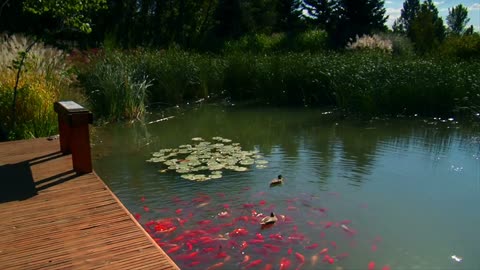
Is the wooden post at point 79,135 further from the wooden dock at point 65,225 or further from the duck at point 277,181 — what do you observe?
the duck at point 277,181

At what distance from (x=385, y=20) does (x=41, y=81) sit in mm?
18405

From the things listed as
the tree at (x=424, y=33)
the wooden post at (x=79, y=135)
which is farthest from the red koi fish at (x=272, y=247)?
the tree at (x=424, y=33)

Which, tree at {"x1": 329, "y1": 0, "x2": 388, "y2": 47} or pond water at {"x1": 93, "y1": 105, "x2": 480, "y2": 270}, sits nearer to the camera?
pond water at {"x1": 93, "y1": 105, "x2": 480, "y2": 270}

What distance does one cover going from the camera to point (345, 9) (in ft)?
68.7

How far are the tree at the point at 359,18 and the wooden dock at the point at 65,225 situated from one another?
1846cm

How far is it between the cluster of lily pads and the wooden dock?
1488 millimetres

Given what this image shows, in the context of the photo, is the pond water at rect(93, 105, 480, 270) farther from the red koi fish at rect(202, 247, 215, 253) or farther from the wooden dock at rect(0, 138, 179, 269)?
the wooden dock at rect(0, 138, 179, 269)

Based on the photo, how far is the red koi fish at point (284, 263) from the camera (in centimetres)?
296

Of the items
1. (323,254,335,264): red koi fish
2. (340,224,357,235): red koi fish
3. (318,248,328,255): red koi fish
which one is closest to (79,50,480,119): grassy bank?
(340,224,357,235): red koi fish

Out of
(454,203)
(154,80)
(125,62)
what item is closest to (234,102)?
(154,80)

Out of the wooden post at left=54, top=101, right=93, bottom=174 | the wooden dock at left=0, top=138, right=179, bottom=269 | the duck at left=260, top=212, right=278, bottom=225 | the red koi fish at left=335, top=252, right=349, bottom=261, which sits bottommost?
the red koi fish at left=335, top=252, right=349, bottom=261

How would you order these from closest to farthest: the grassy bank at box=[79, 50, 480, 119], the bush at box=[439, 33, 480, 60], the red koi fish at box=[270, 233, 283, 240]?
the red koi fish at box=[270, 233, 283, 240] < the grassy bank at box=[79, 50, 480, 119] < the bush at box=[439, 33, 480, 60]

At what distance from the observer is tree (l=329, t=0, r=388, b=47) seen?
2055cm

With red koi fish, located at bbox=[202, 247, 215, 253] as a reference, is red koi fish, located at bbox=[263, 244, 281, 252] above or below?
above
